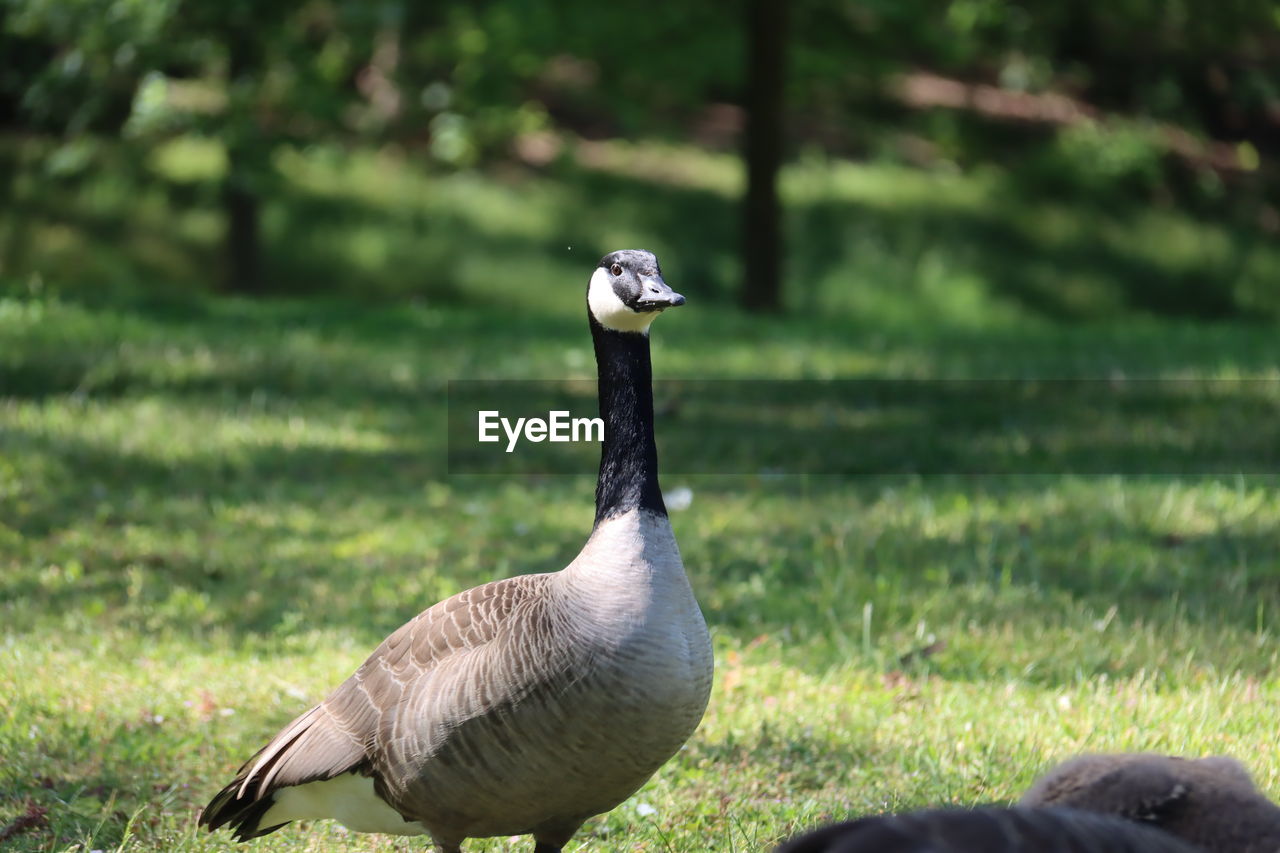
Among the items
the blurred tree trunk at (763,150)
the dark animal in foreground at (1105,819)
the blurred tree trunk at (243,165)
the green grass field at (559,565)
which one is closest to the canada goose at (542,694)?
the green grass field at (559,565)

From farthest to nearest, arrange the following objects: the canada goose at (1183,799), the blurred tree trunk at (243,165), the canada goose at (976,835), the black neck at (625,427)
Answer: the blurred tree trunk at (243,165) → the black neck at (625,427) → the canada goose at (1183,799) → the canada goose at (976,835)

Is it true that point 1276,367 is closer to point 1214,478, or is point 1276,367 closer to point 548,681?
point 1214,478

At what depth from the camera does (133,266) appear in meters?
18.9

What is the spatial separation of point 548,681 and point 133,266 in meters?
16.8

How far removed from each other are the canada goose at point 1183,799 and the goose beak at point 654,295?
5.09 feet

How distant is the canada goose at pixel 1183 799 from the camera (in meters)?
3.00

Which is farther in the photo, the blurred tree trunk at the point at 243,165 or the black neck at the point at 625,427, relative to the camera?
the blurred tree trunk at the point at 243,165

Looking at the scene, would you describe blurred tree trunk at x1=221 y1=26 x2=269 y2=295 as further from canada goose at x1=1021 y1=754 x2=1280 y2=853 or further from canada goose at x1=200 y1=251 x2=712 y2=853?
canada goose at x1=1021 y1=754 x2=1280 y2=853

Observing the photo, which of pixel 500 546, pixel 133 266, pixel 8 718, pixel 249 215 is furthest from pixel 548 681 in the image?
pixel 133 266

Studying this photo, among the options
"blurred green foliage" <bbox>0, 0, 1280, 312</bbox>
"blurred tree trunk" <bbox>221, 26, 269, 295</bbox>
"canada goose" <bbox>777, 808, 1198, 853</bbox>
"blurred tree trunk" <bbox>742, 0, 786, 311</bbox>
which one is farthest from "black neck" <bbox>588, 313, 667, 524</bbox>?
"blurred tree trunk" <bbox>221, 26, 269, 295</bbox>

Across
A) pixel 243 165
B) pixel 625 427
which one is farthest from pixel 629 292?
pixel 243 165

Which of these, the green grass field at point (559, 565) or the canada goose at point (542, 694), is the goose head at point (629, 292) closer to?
the canada goose at point (542, 694)

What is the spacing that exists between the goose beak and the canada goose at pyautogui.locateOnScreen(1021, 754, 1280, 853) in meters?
1.55

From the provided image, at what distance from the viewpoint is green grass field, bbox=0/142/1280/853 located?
4703mm
